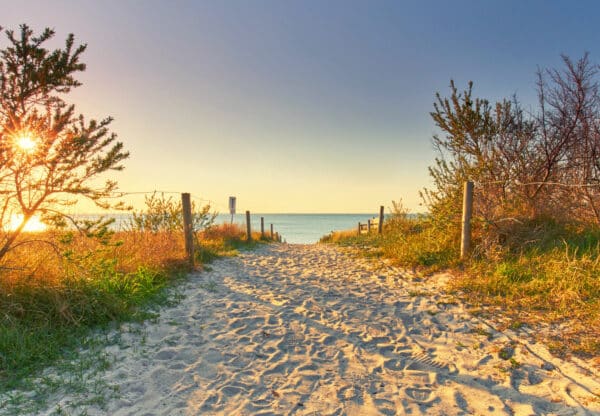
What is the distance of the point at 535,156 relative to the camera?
7.57m

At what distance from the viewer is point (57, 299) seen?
3.83 m

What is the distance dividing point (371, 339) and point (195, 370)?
2.05 metres

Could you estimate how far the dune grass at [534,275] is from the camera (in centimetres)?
380

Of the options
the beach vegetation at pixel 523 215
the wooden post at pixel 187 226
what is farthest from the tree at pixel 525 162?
the wooden post at pixel 187 226

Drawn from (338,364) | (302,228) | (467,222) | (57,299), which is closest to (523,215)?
(467,222)

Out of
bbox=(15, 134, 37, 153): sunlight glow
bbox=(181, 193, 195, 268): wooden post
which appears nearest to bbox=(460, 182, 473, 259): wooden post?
bbox=(181, 193, 195, 268): wooden post

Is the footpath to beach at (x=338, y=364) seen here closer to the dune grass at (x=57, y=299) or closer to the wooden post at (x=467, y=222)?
the dune grass at (x=57, y=299)

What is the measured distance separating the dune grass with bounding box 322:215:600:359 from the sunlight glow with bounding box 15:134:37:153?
6.04 metres

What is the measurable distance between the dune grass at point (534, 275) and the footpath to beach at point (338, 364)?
417 mm

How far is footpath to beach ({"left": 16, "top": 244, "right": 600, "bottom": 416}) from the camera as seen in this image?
2.61 m

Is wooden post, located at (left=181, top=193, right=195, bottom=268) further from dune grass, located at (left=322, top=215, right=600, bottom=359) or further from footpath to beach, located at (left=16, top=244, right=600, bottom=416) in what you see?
dune grass, located at (left=322, top=215, right=600, bottom=359)

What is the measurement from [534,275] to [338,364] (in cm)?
397

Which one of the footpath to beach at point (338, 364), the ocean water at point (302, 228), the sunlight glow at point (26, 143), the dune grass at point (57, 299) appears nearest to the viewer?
the footpath to beach at point (338, 364)

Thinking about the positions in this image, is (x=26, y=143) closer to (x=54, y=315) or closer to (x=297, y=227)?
(x=54, y=315)
